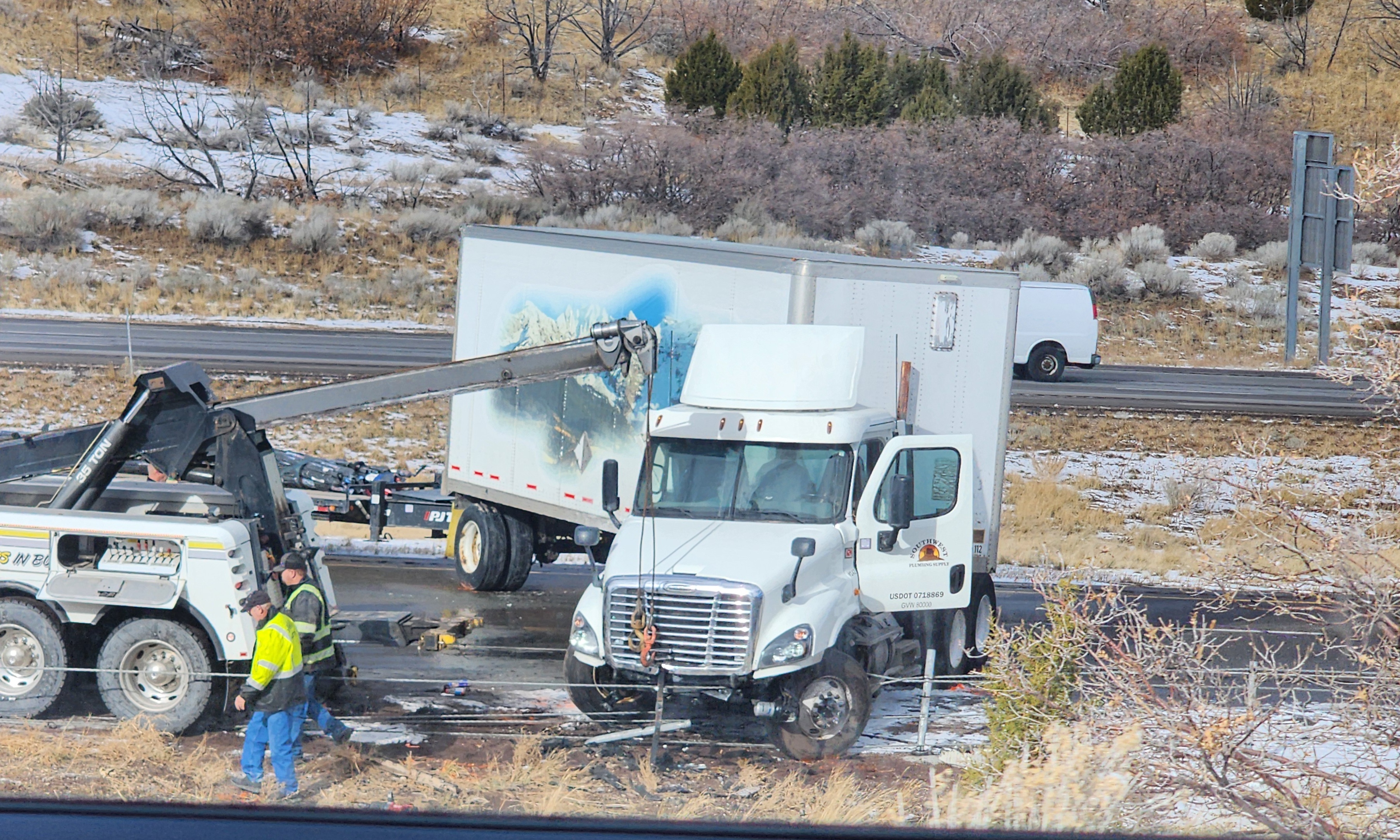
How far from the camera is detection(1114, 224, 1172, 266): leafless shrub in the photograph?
46.3 metres

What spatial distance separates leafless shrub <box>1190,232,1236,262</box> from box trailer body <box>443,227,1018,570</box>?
36.7 metres

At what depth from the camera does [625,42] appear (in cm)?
6159

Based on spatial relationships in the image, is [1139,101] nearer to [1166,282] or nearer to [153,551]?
[1166,282]

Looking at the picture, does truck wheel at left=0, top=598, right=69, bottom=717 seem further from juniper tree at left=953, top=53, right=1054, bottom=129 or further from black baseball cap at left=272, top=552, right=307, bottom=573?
juniper tree at left=953, top=53, right=1054, bottom=129

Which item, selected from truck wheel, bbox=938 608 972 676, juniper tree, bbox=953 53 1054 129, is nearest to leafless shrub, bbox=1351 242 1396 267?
juniper tree, bbox=953 53 1054 129

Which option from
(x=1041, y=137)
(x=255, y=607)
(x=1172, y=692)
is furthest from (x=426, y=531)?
(x=1041, y=137)

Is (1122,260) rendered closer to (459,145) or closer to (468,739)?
(459,145)

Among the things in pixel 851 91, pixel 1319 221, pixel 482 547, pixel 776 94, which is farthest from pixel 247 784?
pixel 851 91

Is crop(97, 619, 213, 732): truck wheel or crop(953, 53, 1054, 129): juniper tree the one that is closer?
crop(97, 619, 213, 732): truck wheel

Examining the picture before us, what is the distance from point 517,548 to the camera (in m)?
16.9

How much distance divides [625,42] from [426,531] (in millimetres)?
43781

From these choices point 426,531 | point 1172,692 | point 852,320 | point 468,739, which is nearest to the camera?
point 1172,692

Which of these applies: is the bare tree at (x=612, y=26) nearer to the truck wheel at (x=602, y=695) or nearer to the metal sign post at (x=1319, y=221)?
the metal sign post at (x=1319, y=221)

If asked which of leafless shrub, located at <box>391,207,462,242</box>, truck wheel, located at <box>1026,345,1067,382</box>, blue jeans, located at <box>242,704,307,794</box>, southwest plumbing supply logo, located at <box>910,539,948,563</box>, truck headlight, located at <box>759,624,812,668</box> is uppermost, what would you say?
leafless shrub, located at <box>391,207,462,242</box>
